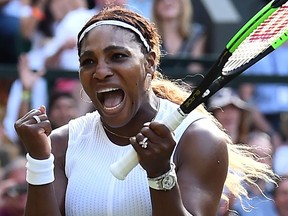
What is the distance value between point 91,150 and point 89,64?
352mm

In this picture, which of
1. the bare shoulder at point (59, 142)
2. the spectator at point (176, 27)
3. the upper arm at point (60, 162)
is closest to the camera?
the upper arm at point (60, 162)

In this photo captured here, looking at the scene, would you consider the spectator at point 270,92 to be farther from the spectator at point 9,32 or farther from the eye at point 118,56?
the eye at point 118,56

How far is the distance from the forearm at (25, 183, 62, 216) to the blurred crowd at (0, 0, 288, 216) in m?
2.72

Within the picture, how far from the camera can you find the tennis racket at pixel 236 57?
315 centimetres

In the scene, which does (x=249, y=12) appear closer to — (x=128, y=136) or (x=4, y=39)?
(x=4, y=39)

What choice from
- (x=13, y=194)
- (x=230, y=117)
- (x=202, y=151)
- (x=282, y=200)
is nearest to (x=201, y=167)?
(x=202, y=151)

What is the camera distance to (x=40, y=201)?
3.39m

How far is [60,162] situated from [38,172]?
0.79 ft

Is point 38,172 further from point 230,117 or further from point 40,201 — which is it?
point 230,117

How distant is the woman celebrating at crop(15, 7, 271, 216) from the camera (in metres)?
3.37

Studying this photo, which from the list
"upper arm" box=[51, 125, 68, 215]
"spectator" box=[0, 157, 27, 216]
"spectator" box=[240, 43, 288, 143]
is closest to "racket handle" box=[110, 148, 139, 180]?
"upper arm" box=[51, 125, 68, 215]

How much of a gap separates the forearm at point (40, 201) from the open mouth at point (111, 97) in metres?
0.35

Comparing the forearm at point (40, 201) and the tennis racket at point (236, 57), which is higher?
the tennis racket at point (236, 57)

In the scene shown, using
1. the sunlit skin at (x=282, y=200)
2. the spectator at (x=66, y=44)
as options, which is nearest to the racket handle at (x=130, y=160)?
the sunlit skin at (x=282, y=200)
